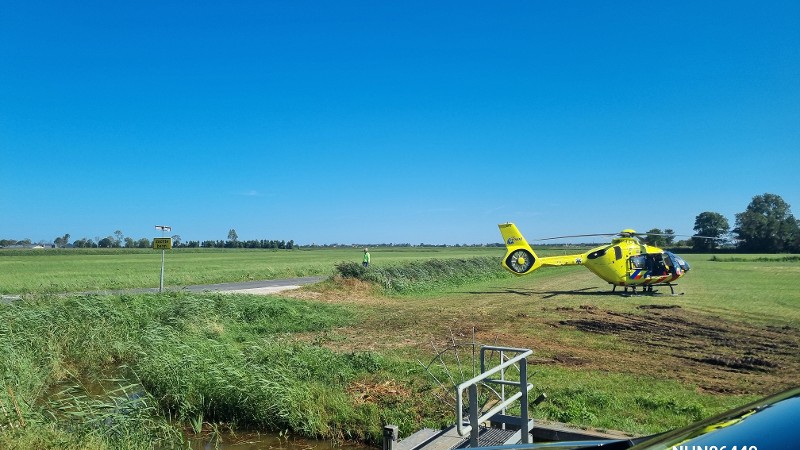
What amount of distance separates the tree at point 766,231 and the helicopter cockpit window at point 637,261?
243ft

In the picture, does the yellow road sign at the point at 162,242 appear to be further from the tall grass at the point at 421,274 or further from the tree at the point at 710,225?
the tree at the point at 710,225

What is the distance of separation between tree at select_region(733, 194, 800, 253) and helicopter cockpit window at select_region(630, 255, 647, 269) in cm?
7401

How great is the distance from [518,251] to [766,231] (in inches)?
3437

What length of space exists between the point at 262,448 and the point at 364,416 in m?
1.46

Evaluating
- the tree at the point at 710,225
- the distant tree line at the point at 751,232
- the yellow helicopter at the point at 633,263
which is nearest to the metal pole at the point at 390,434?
the yellow helicopter at the point at 633,263

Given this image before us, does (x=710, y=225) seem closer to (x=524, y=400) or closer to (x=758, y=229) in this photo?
(x=758, y=229)

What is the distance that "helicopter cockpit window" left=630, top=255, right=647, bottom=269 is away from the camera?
78.0 ft

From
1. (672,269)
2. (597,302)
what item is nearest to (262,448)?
(597,302)

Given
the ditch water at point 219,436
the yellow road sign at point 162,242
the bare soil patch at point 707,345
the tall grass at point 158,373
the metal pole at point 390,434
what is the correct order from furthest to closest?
the yellow road sign at point 162,242 < the bare soil patch at point 707,345 < the ditch water at point 219,436 < the tall grass at point 158,373 < the metal pole at point 390,434

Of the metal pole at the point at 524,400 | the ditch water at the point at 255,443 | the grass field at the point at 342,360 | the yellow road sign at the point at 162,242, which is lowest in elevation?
the ditch water at the point at 255,443

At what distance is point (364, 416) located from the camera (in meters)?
7.79

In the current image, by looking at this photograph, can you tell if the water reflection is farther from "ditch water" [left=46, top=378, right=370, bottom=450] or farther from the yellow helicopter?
the yellow helicopter

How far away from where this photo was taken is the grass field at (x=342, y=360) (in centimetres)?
753

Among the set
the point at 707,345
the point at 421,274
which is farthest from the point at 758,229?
the point at 707,345
